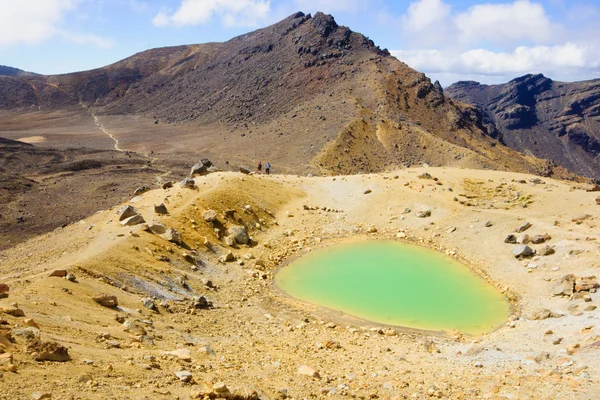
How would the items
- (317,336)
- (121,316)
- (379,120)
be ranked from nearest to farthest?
(121,316) < (317,336) < (379,120)

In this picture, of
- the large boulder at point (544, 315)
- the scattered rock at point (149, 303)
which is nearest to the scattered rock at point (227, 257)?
the scattered rock at point (149, 303)

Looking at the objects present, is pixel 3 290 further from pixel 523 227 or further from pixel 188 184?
pixel 523 227

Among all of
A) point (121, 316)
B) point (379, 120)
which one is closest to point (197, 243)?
point (121, 316)

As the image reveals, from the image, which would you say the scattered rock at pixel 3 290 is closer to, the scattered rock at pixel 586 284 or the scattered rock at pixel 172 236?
the scattered rock at pixel 172 236

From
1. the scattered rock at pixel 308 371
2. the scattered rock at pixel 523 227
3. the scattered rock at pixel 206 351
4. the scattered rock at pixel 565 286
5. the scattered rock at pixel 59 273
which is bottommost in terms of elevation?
the scattered rock at pixel 206 351

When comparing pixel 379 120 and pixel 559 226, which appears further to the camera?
pixel 379 120

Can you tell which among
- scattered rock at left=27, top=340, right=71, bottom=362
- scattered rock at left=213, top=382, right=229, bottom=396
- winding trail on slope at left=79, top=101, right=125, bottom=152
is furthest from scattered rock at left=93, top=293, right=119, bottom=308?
winding trail on slope at left=79, top=101, right=125, bottom=152

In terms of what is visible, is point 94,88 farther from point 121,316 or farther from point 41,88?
point 121,316
